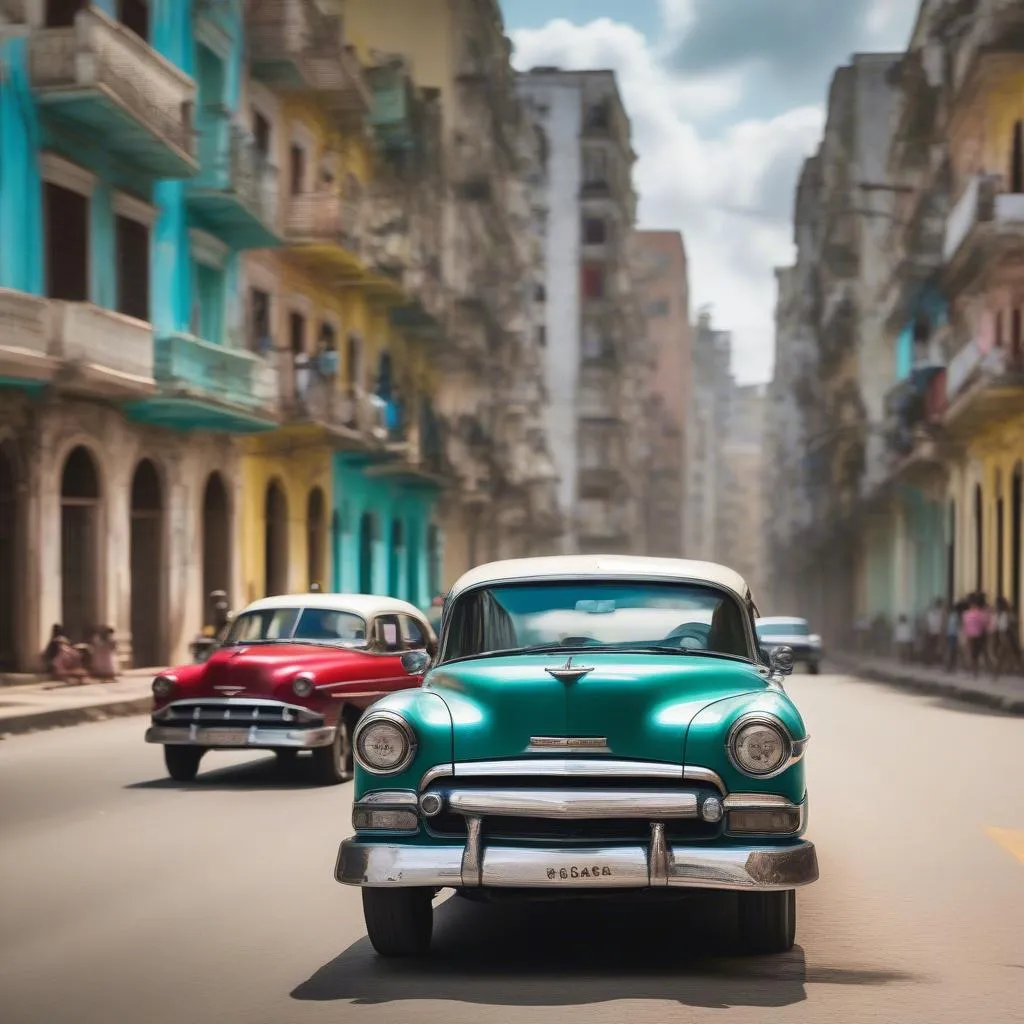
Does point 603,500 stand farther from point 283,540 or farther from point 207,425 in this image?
point 207,425

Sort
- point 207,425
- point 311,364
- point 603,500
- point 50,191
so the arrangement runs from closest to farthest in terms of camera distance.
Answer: point 50,191, point 207,425, point 311,364, point 603,500

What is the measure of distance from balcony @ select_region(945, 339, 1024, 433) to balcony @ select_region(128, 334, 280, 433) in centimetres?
1314

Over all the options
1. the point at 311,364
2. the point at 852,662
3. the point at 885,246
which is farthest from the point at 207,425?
the point at 885,246

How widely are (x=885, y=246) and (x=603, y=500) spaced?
29.8 metres

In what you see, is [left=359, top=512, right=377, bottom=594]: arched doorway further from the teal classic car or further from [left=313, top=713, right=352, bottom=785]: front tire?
the teal classic car

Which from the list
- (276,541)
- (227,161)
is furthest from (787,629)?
(227,161)

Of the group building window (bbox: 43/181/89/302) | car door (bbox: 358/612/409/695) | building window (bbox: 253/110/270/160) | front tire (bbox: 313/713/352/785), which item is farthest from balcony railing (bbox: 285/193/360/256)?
front tire (bbox: 313/713/352/785)

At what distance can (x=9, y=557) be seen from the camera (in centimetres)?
2456

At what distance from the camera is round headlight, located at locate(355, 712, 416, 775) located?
6598mm

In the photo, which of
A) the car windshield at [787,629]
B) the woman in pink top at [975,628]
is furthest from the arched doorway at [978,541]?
the woman in pink top at [975,628]

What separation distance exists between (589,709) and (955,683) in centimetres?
2516

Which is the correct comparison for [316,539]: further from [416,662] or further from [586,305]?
[586,305]

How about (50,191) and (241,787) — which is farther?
(50,191)

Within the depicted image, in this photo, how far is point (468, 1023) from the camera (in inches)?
221
